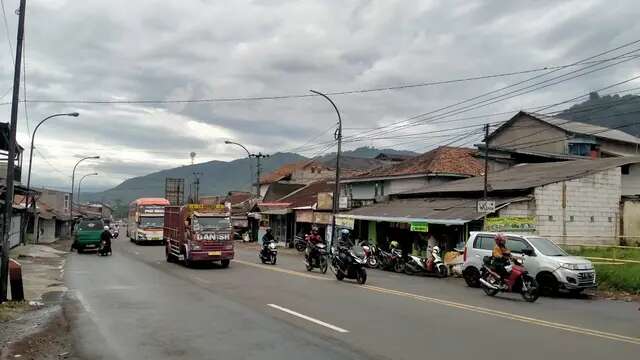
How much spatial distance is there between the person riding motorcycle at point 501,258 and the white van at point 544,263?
60.3 inches

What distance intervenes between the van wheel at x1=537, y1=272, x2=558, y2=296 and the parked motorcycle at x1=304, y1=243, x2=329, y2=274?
846cm

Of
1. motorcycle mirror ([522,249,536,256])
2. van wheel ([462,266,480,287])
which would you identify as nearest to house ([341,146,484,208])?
van wheel ([462,266,480,287])

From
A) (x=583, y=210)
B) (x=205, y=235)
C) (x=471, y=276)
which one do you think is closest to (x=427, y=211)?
(x=583, y=210)

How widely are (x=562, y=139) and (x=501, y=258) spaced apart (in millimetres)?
37154

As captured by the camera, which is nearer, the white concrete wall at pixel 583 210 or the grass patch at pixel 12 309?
the grass patch at pixel 12 309

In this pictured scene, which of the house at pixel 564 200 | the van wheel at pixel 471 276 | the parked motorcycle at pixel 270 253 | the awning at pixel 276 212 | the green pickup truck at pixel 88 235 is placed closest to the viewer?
the van wheel at pixel 471 276

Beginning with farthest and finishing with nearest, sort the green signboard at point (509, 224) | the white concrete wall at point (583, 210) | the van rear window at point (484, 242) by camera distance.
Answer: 1. the white concrete wall at point (583, 210)
2. the green signboard at point (509, 224)
3. the van rear window at point (484, 242)

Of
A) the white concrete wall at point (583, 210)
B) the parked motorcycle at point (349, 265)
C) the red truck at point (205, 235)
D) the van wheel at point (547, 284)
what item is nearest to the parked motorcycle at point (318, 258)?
the parked motorcycle at point (349, 265)

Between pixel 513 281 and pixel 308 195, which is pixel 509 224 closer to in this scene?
pixel 513 281

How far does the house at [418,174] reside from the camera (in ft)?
123

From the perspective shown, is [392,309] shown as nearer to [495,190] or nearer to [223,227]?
[223,227]

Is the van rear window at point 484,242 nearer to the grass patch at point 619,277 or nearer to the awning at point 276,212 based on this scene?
the grass patch at point 619,277

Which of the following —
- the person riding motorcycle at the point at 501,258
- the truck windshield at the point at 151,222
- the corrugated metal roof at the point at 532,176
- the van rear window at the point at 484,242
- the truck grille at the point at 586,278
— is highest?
the corrugated metal roof at the point at 532,176

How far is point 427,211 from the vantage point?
95.7 ft
